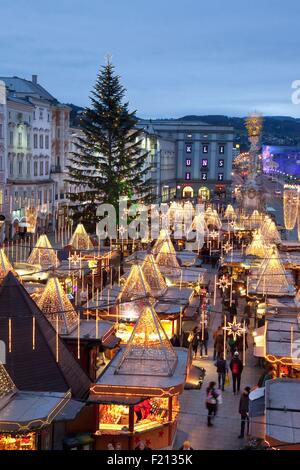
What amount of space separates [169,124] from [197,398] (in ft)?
318

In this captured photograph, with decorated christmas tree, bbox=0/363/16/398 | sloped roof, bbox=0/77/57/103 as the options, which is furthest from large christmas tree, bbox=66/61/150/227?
decorated christmas tree, bbox=0/363/16/398

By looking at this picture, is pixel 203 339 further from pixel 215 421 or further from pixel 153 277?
pixel 215 421

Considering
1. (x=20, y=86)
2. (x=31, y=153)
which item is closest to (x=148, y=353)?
(x=31, y=153)

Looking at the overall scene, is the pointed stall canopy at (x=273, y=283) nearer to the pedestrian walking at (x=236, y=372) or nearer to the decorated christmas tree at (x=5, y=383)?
the pedestrian walking at (x=236, y=372)

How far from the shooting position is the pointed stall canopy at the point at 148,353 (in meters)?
13.7

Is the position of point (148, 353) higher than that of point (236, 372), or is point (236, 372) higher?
point (148, 353)

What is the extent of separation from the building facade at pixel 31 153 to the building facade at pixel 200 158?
150ft

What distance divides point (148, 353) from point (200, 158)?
9629 cm

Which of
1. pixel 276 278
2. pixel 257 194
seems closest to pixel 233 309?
pixel 276 278

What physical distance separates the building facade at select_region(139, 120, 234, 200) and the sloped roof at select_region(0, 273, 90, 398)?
306ft

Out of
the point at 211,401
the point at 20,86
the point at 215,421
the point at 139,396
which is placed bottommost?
the point at 215,421

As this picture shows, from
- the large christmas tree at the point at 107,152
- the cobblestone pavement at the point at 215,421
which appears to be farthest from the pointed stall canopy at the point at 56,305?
the large christmas tree at the point at 107,152

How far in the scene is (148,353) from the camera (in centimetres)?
1423

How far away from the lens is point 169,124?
110688 millimetres
